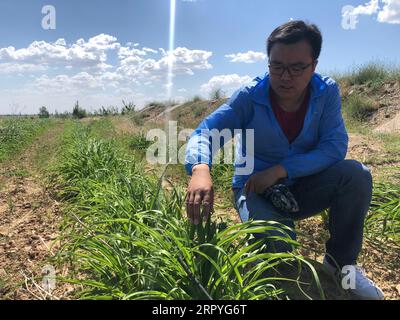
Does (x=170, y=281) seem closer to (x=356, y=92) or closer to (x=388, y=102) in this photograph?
(x=388, y=102)

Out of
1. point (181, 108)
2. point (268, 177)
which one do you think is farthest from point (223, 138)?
point (181, 108)

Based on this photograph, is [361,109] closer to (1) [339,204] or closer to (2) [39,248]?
(1) [339,204]

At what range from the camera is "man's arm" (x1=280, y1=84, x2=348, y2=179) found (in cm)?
169

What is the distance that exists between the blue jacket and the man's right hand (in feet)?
1.25

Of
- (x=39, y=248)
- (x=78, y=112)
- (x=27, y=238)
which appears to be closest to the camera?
(x=39, y=248)

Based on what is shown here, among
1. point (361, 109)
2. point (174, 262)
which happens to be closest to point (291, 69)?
point (174, 262)

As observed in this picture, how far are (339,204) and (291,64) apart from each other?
2.17 feet

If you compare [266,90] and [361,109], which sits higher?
[361,109]

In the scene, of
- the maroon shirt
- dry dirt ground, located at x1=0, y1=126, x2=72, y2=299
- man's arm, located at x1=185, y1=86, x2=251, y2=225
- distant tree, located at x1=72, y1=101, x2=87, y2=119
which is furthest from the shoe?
distant tree, located at x1=72, y1=101, x2=87, y2=119

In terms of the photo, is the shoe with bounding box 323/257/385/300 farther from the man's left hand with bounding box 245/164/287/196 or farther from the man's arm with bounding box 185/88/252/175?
the man's arm with bounding box 185/88/252/175

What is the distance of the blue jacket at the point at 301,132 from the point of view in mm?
1704

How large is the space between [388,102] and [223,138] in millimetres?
8037

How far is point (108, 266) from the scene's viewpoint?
1.55 m

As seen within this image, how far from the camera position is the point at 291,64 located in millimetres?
1580
